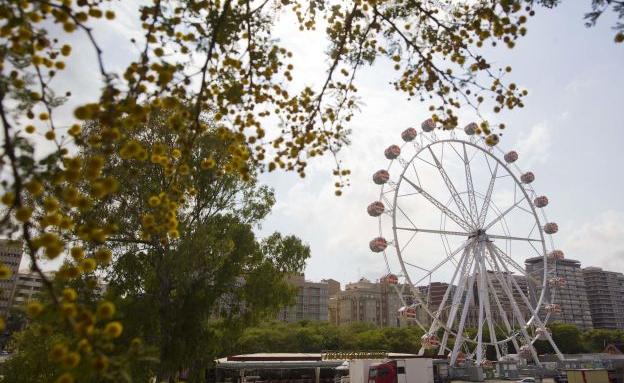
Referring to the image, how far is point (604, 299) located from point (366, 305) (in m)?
71.0

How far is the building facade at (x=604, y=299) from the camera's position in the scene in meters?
130

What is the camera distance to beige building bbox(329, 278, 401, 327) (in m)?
111

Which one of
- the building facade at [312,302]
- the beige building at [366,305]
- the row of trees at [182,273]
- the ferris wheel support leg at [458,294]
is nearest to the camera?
the row of trees at [182,273]

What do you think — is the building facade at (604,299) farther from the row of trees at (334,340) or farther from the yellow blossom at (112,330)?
the yellow blossom at (112,330)

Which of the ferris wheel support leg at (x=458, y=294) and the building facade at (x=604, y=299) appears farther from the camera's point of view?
the building facade at (x=604, y=299)

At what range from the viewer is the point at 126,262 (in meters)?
12.4

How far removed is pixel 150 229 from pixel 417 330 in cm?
7029

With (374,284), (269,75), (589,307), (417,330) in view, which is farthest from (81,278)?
(589,307)

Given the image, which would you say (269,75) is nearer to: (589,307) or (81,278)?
(81,278)

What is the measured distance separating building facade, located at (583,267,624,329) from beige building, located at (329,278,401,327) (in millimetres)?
59293

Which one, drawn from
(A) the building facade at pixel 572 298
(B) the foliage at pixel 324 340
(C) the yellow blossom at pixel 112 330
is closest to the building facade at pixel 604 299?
(A) the building facade at pixel 572 298

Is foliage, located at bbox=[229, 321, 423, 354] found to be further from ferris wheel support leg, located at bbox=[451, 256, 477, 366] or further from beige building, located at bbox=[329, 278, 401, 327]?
beige building, located at bbox=[329, 278, 401, 327]

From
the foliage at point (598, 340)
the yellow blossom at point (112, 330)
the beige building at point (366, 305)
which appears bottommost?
the yellow blossom at point (112, 330)

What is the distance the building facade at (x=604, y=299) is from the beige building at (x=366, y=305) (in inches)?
2334
